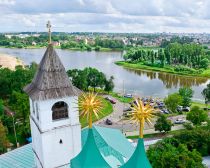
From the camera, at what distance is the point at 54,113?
574 inches

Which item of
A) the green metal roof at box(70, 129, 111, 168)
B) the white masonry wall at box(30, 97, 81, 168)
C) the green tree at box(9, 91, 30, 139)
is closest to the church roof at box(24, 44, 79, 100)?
the white masonry wall at box(30, 97, 81, 168)

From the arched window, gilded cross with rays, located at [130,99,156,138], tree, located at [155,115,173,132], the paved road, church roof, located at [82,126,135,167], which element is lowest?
the paved road

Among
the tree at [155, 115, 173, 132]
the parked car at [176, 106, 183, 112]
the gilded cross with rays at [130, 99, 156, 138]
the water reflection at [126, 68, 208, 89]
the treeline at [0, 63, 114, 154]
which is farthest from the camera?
the water reflection at [126, 68, 208, 89]

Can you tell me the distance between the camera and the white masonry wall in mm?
14148

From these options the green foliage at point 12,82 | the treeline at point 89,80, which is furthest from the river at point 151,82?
the green foliage at point 12,82

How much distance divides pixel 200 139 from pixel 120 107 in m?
19.8

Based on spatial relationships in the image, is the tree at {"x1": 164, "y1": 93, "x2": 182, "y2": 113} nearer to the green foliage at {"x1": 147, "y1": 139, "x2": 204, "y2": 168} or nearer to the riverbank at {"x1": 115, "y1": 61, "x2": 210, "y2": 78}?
the green foliage at {"x1": 147, "y1": 139, "x2": 204, "y2": 168}

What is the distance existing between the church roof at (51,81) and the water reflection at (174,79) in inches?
1952

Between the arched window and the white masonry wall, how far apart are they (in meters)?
0.23

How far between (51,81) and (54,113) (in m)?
1.67

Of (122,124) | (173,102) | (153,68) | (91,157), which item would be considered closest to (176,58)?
(153,68)

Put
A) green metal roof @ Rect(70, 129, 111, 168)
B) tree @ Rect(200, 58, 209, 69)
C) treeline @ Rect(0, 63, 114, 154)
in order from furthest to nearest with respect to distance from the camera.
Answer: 1. tree @ Rect(200, 58, 209, 69)
2. treeline @ Rect(0, 63, 114, 154)
3. green metal roof @ Rect(70, 129, 111, 168)

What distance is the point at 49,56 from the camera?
14.4 metres

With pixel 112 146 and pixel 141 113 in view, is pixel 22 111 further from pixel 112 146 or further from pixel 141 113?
pixel 141 113
